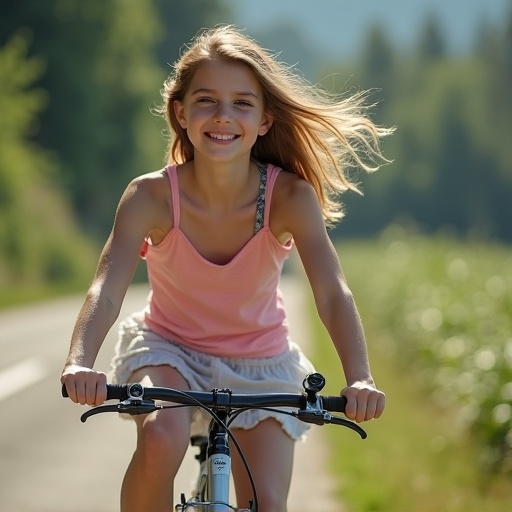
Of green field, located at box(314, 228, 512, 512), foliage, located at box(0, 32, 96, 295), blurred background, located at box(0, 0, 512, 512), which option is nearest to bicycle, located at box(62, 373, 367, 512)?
blurred background, located at box(0, 0, 512, 512)

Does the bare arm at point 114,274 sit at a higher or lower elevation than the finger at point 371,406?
higher

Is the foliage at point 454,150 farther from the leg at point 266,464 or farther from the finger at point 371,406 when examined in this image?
the finger at point 371,406

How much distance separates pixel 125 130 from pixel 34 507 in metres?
46.4

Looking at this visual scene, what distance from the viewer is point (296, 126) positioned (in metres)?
4.64

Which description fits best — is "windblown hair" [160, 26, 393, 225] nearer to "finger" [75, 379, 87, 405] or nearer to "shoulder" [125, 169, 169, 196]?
"shoulder" [125, 169, 169, 196]

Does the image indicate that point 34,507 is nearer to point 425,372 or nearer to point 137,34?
point 425,372

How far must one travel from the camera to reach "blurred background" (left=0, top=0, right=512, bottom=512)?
344 inches

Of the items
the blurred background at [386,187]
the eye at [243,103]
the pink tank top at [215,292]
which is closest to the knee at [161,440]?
the pink tank top at [215,292]

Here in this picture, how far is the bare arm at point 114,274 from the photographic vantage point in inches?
152

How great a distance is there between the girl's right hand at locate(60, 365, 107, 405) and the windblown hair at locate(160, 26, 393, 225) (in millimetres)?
1229

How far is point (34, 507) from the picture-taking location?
7.21m

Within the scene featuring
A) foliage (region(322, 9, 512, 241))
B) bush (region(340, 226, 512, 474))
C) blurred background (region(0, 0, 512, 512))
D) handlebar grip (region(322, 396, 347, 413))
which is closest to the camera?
handlebar grip (region(322, 396, 347, 413))

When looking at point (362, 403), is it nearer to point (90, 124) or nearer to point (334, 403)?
point (334, 403)

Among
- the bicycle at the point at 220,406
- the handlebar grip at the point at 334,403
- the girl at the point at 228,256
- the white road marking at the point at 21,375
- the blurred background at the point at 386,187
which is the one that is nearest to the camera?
the bicycle at the point at 220,406
